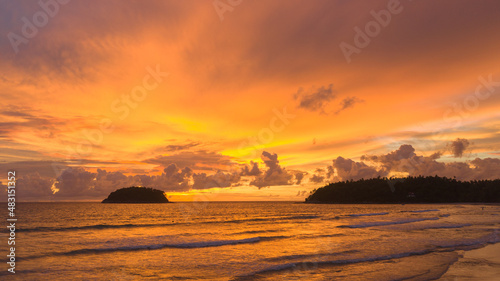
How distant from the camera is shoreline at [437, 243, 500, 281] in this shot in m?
17.4

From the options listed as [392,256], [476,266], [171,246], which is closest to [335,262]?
[392,256]

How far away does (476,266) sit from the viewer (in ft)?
66.2

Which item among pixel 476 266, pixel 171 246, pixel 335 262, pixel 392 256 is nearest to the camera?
pixel 476 266

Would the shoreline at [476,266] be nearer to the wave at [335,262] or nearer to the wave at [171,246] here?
the wave at [335,262]

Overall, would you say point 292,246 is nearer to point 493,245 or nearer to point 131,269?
point 131,269

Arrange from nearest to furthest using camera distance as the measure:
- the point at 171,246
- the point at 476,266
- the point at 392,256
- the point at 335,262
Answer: the point at 476,266, the point at 335,262, the point at 392,256, the point at 171,246

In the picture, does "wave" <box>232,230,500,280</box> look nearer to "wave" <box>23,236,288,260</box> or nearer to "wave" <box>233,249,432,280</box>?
"wave" <box>233,249,432,280</box>

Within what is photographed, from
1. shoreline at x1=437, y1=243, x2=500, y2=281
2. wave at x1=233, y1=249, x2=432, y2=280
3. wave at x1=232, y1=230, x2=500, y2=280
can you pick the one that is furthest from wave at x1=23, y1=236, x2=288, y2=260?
shoreline at x1=437, y1=243, x2=500, y2=281

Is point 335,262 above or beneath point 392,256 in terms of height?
above

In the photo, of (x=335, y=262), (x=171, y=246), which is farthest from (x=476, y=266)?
(x=171, y=246)

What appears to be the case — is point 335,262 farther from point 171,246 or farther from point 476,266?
point 171,246

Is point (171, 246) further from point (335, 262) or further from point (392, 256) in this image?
point (392, 256)

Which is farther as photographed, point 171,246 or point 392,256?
point 171,246

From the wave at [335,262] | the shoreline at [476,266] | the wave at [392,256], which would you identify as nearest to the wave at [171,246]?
the wave at [392,256]
